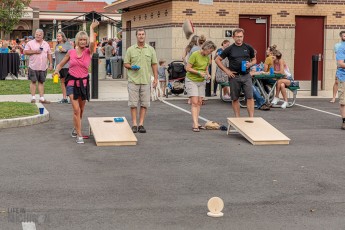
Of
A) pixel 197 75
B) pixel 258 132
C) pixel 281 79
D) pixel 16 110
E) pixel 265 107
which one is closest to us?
pixel 258 132

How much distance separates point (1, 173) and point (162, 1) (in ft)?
49.1

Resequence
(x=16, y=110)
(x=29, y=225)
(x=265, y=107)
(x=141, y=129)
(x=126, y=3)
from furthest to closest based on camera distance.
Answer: (x=126, y=3)
(x=265, y=107)
(x=16, y=110)
(x=141, y=129)
(x=29, y=225)

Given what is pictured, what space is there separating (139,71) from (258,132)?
254cm

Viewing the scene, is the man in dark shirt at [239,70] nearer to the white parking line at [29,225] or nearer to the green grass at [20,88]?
the white parking line at [29,225]

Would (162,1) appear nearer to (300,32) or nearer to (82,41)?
(300,32)

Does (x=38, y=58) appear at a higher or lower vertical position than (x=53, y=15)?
lower

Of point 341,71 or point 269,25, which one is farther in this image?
point 269,25

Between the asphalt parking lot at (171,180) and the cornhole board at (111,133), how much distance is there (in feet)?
0.56

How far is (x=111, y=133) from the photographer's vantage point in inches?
441

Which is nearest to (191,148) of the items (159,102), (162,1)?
(159,102)

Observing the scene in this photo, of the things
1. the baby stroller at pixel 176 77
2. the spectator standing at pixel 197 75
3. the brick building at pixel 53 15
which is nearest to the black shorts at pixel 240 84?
the spectator standing at pixel 197 75

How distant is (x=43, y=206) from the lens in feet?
22.4

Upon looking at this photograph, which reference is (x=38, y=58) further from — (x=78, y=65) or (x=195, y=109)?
(x=78, y=65)

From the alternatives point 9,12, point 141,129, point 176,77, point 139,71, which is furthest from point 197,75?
point 9,12
